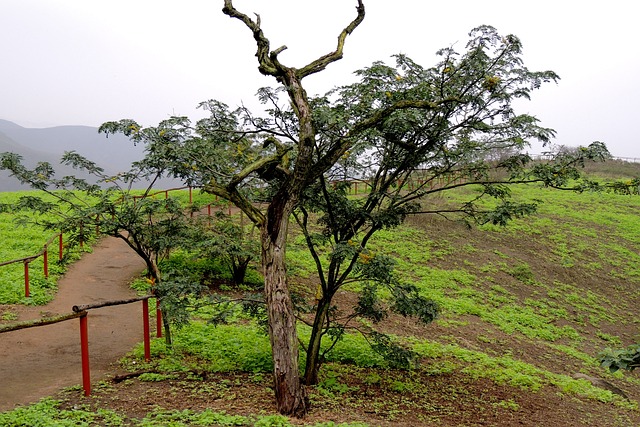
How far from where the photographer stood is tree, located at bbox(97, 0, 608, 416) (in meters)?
6.17

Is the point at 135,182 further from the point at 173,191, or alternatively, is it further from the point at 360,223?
the point at 173,191

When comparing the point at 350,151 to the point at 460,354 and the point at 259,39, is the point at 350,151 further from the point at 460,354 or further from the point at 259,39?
the point at 460,354

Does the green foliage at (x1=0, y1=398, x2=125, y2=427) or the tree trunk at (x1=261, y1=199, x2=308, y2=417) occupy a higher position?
the tree trunk at (x1=261, y1=199, x2=308, y2=417)

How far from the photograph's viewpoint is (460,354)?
33.5 feet

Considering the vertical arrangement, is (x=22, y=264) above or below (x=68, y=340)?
above

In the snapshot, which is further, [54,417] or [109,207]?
[109,207]

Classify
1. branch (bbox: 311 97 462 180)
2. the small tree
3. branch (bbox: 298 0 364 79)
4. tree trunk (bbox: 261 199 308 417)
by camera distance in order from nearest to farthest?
tree trunk (bbox: 261 199 308 417) < branch (bbox: 311 97 462 180) < branch (bbox: 298 0 364 79) < the small tree

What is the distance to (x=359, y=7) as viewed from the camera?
7055 mm

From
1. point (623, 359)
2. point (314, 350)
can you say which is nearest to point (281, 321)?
point (314, 350)

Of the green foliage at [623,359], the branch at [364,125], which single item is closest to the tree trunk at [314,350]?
the branch at [364,125]

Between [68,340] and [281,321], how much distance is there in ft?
15.4

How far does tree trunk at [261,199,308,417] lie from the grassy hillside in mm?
284

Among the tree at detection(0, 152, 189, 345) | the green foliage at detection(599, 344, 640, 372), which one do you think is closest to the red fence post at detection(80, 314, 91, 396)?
the tree at detection(0, 152, 189, 345)

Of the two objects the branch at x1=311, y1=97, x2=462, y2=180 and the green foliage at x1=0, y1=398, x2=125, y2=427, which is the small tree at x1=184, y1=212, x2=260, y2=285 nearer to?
the branch at x1=311, y1=97, x2=462, y2=180
